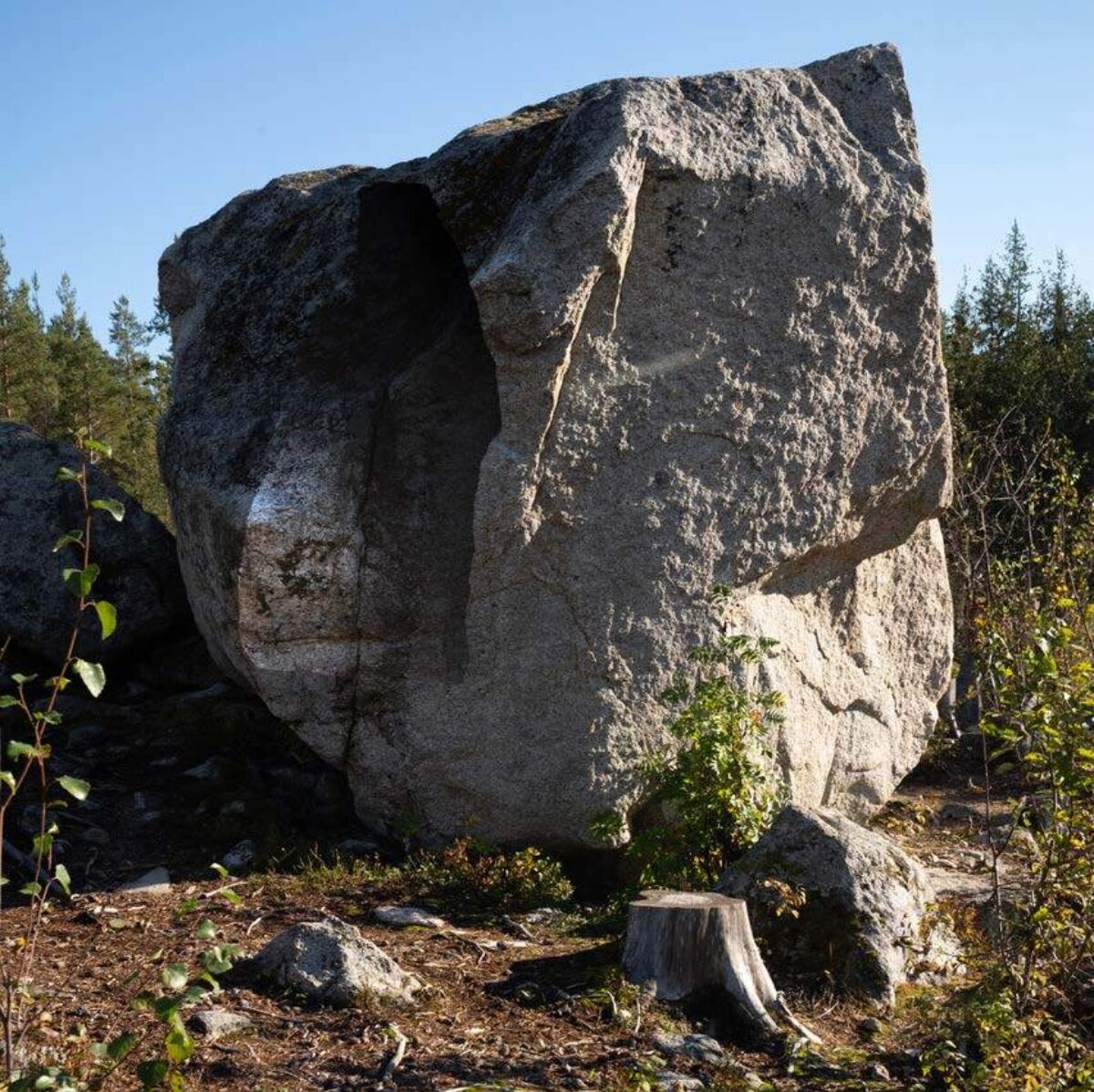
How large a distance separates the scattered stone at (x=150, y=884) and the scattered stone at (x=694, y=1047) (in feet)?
8.94

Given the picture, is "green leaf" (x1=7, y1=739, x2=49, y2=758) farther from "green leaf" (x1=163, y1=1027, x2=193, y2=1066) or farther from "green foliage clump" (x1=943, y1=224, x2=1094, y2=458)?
"green foliage clump" (x1=943, y1=224, x2=1094, y2=458)

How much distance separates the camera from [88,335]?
3403 cm

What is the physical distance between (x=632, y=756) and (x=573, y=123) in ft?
10.7

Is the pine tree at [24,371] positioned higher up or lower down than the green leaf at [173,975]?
higher up

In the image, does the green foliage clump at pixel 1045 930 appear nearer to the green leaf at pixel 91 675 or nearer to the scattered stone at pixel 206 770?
the green leaf at pixel 91 675

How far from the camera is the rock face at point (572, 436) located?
272 inches

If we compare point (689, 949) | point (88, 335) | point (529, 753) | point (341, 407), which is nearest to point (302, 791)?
point (529, 753)

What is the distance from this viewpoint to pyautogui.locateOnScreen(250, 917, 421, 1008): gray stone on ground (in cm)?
498

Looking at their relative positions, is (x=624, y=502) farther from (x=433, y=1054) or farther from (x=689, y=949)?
(x=433, y=1054)

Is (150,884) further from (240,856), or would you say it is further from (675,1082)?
(675,1082)

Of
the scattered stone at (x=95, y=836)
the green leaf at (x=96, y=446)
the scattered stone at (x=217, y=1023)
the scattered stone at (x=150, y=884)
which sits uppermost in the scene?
the green leaf at (x=96, y=446)

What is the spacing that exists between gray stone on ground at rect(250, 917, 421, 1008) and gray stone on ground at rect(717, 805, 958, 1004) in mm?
1496

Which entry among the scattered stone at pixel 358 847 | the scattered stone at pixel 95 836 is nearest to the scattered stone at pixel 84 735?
the scattered stone at pixel 95 836

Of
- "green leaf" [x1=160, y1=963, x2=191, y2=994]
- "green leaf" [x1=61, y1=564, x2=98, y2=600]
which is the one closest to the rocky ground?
"green leaf" [x1=160, y1=963, x2=191, y2=994]
